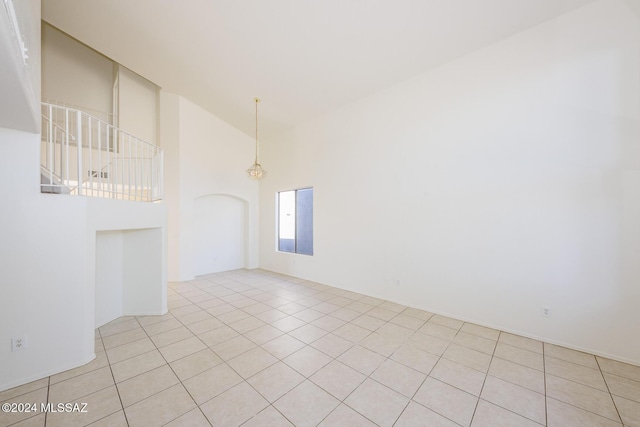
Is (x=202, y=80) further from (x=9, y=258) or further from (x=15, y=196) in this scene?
(x=9, y=258)

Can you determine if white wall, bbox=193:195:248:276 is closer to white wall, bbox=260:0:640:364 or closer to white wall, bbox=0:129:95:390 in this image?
white wall, bbox=0:129:95:390

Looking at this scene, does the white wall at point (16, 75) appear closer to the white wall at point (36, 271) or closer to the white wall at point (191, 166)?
the white wall at point (36, 271)

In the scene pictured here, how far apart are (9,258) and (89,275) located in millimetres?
605

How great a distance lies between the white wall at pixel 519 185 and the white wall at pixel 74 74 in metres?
6.31

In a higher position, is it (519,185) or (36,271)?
(519,185)

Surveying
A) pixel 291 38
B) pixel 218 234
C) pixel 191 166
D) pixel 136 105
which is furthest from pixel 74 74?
pixel 291 38

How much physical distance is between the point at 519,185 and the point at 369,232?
2.43 m

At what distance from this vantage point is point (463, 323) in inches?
141

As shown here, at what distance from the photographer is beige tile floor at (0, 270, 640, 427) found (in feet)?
6.32

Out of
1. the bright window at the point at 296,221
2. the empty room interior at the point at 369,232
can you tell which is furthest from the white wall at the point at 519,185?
the bright window at the point at 296,221

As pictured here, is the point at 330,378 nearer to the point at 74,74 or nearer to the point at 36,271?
the point at 36,271

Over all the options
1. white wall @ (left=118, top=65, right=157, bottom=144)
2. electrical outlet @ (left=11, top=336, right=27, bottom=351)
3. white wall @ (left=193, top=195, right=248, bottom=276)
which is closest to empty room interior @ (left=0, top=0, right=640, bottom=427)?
electrical outlet @ (left=11, top=336, right=27, bottom=351)

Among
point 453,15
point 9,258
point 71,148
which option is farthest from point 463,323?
point 71,148

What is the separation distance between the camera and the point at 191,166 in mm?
6086
